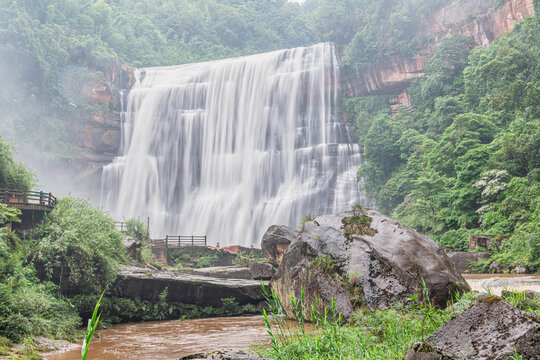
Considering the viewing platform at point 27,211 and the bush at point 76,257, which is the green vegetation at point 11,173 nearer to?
the viewing platform at point 27,211

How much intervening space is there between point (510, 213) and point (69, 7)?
174ft

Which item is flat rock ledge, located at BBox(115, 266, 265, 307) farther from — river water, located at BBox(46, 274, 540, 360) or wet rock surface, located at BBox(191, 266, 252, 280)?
wet rock surface, located at BBox(191, 266, 252, 280)

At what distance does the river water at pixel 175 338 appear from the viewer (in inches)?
302

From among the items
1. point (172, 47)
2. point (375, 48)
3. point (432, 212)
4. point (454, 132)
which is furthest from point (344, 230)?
point (172, 47)

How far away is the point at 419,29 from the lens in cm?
4438

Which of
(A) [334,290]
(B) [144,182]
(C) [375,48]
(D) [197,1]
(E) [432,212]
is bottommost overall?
(A) [334,290]

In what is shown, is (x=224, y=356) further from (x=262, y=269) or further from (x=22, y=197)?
(x=262, y=269)

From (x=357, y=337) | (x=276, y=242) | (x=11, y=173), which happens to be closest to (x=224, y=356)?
(x=357, y=337)

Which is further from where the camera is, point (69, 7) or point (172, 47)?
point (172, 47)

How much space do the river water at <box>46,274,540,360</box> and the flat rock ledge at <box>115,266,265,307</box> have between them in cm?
101

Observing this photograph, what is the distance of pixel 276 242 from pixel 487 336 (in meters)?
17.5

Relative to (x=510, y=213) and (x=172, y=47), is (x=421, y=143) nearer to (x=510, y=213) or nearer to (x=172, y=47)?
(x=510, y=213)

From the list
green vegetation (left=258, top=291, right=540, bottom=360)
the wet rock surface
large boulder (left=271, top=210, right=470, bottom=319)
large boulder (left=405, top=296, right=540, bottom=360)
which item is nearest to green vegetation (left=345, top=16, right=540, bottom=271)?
large boulder (left=271, top=210, right=470, bottom=319)

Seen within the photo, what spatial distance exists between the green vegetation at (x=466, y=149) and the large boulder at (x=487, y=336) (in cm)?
1519
